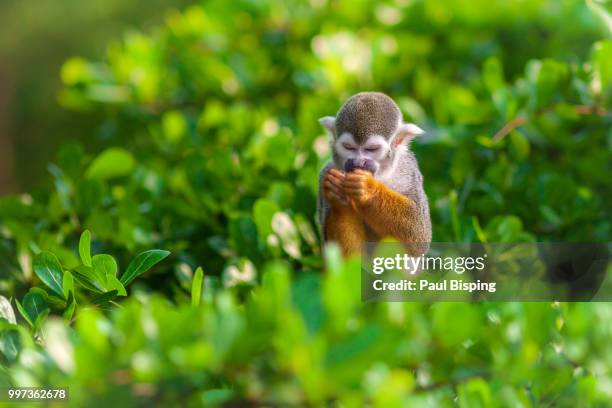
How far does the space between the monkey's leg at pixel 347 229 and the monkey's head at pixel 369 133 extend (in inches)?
4.1

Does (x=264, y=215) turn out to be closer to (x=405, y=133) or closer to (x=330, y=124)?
(x=330, y=124)

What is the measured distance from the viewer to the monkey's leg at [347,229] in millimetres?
1739

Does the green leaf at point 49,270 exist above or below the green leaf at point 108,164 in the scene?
above

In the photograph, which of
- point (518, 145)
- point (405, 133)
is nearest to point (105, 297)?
point (405, 133)

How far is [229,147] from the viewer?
112 inches

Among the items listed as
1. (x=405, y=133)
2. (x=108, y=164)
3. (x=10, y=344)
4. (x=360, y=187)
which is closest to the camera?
(x=10, y=344)

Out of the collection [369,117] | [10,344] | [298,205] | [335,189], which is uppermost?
→ [369,117]

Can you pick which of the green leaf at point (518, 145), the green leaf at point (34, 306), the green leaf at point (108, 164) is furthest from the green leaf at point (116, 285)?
the green leaf at point (518, 145)

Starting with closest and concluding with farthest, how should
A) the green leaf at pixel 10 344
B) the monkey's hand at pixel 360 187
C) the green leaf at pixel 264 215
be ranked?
the green leaf at pixel 10 344, the monkey's hand at pixel 360 187, the green leaf at pixel 264 215

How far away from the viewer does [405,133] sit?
183 centimetres

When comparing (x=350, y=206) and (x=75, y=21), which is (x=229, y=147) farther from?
(x=75, y=21)

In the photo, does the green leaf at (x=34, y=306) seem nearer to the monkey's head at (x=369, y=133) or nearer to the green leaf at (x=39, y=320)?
the green leaf at (x=39, y=320)

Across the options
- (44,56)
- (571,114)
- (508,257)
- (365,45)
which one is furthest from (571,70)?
(44,56)

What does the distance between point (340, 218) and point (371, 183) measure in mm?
116
